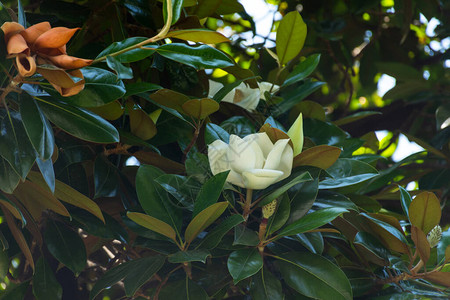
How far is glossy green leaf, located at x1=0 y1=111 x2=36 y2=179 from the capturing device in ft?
2.03

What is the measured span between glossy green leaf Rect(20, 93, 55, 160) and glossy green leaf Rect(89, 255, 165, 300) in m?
0.22

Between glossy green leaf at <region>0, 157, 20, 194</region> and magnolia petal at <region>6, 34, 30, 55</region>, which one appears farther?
glossy green leaf at <region>0, 157, 20, 194</region>

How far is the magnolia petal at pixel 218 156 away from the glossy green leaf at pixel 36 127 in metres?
0.21

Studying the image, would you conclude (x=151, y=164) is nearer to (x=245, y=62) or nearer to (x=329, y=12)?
(x=245, y=62)

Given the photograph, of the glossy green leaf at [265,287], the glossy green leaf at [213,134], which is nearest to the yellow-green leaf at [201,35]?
the glossy green leaf at [213,134]

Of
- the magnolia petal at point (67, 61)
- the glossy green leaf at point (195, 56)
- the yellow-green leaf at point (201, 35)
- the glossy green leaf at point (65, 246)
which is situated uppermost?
the magnolia petal at point (67, 61)

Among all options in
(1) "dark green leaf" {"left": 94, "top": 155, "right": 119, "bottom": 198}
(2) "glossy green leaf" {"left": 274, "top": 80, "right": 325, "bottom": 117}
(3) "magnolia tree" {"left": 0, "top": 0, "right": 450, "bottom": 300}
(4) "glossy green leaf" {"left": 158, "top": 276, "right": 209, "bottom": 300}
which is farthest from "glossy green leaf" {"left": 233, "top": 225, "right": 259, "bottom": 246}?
(2) "glossy green leaf" {"left": 274, "top": 80, "right": 325, "bottom": 117}

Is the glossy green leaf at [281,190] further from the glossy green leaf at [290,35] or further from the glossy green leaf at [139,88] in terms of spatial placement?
the glossy green leaf at [290,35]

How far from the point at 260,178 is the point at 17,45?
1.07ft

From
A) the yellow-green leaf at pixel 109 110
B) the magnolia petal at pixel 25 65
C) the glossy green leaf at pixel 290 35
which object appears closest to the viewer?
the magnolia petal at pixel 25 65

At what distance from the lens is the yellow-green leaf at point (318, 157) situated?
72 centimetres

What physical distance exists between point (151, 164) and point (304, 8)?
847mm

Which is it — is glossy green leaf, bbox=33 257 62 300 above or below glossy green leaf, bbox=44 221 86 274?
below

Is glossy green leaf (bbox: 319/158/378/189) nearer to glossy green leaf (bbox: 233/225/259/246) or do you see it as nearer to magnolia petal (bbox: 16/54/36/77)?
glossy green leaf (bbox: 233/225/259/246)
